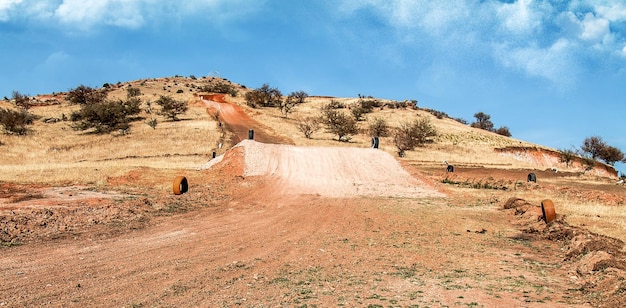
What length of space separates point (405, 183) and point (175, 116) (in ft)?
131

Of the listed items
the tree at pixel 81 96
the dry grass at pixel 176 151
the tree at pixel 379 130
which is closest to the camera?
the dry grass at pixel 176 151

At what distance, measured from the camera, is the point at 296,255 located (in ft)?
32.8

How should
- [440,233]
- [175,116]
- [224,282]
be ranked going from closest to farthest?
[224,282], [440,233], [175,116]

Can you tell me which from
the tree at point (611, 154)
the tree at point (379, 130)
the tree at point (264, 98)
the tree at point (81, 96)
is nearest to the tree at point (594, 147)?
the tree at point (611, 154)

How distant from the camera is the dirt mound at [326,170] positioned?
22609 mm

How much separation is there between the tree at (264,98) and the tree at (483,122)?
4199cm

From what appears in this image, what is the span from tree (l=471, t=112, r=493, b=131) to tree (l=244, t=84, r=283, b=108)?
4199 centimetres

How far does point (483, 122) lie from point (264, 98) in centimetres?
4767

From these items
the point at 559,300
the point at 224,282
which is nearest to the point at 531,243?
the point at 559,300

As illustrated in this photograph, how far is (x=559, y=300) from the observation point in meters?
6.90

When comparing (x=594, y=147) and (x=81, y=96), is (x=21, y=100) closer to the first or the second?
(x=81, y=96)

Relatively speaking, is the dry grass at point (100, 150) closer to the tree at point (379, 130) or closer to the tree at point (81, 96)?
the tree at point (81, 96)

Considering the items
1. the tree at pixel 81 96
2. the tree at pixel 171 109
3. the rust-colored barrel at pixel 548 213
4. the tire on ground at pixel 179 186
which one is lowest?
the rust-colored barrel at pixel 548 213

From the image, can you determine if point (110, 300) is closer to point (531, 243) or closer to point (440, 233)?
point (440, 233)
